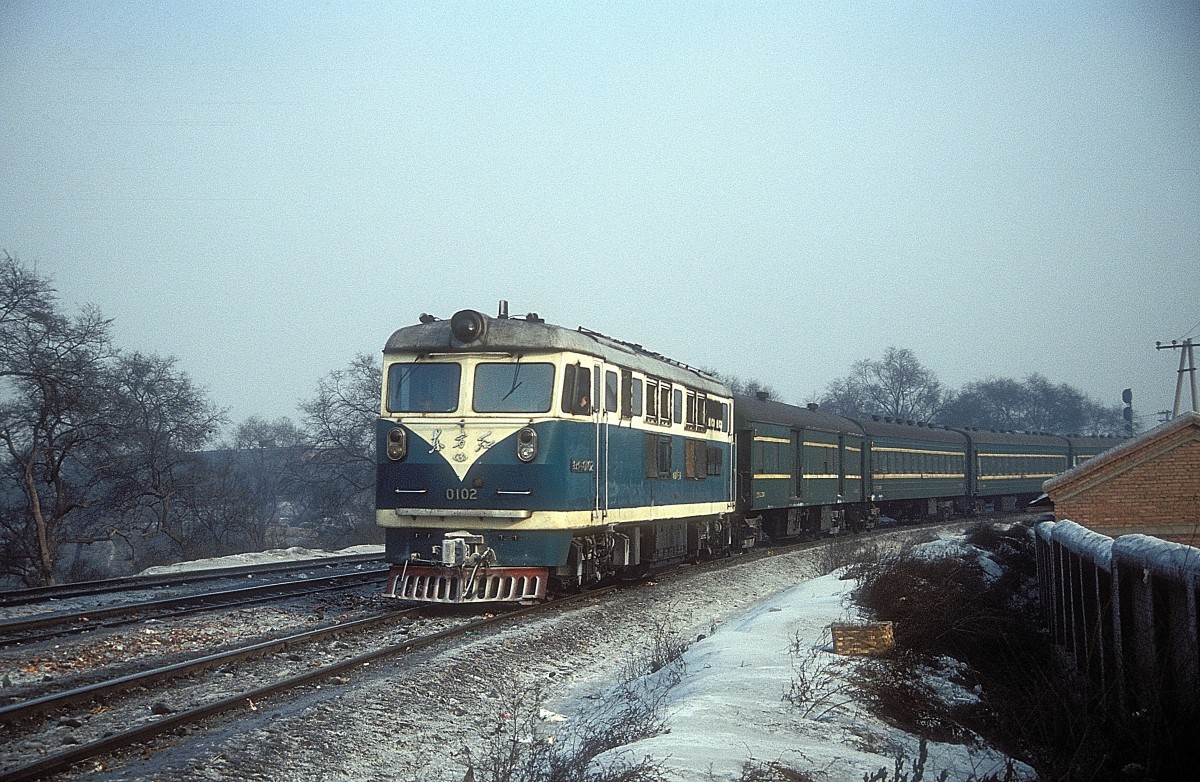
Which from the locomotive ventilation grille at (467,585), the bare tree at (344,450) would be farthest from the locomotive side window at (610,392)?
the bare tree at (344,450)

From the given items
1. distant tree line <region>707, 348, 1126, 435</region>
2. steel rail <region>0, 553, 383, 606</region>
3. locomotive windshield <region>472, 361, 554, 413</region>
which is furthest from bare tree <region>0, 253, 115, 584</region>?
distant tree line <region>707, 348, 1126, 435</region>

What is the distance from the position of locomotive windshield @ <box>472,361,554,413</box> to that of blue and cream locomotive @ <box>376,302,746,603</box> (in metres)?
0.01

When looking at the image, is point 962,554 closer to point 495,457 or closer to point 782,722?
point 495,457

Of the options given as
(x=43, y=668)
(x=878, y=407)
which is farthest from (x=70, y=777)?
(x=878, y=407)

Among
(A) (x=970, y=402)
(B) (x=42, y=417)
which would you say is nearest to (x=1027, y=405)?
(A) (x=970, y=402)

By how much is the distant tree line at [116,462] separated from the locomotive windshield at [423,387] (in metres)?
17.2

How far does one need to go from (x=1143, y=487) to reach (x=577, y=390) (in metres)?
12.5

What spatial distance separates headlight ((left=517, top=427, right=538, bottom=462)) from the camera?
12.3m

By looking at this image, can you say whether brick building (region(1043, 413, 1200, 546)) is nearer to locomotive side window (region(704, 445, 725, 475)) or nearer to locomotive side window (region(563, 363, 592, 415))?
locomotive side window (region(704, 445, 725, 475))

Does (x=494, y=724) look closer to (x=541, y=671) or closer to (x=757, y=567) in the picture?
(x=541, y=671)

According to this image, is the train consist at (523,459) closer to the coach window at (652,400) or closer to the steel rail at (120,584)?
the coach window at (652,400)

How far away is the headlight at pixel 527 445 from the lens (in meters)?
12.3

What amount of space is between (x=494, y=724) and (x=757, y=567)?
42.4 ft

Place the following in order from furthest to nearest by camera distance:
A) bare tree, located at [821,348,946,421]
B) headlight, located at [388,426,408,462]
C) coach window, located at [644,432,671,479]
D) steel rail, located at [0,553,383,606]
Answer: bare tree, located at [821,348,946,421]
coach window, located at [644,432,671,479]
steel rail, located at [0,553,383,606]
headlight, located at [388,426,408,462]
